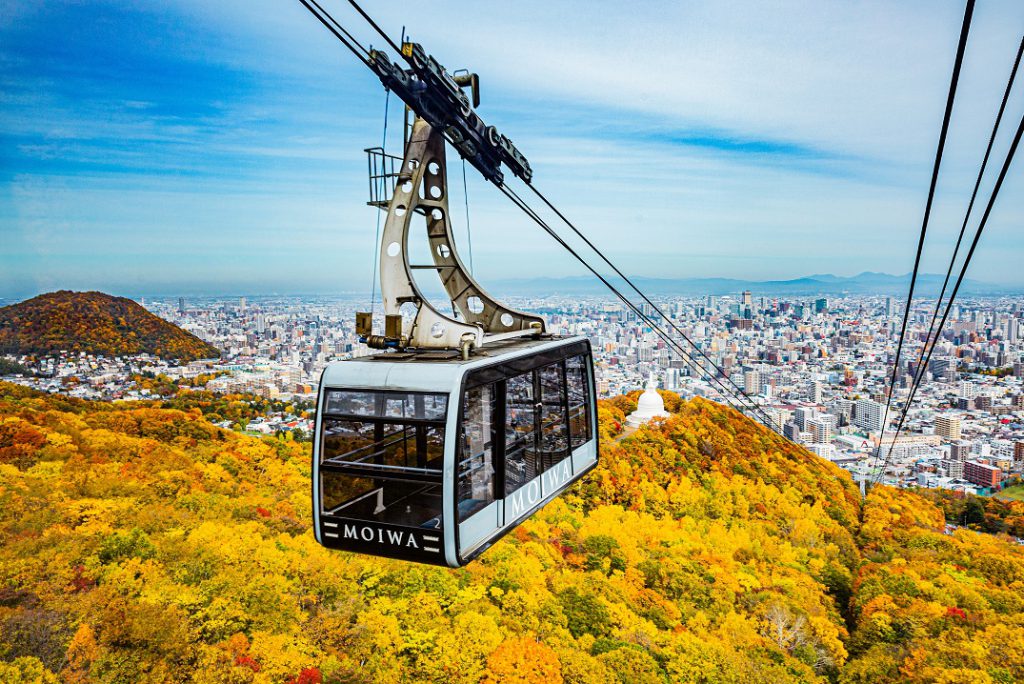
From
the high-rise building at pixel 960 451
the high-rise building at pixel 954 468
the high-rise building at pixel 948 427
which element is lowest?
the high-rise building at pixel 954 468

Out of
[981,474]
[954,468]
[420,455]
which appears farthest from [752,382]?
[420,455]

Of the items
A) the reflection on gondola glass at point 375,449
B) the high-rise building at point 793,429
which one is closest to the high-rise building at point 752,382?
the high-rise building at point 793,429

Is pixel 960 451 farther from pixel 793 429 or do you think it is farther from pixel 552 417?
pixel 552 417

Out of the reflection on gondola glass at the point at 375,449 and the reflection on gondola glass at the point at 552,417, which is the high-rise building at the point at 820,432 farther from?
the reflection on gondola glass at the point at 375,449

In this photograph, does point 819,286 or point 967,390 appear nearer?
point 967,390

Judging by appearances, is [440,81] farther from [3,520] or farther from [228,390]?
[228,390]
